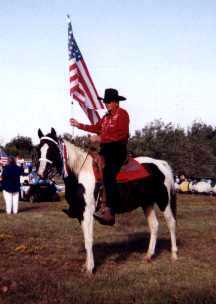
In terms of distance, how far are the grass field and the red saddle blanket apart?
5.62 feet

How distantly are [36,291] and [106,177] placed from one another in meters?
2.81

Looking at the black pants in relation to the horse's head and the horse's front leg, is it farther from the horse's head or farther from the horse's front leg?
the horse's head

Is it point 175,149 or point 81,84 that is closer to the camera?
point 81,84

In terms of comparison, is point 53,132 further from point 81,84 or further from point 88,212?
point 81,84

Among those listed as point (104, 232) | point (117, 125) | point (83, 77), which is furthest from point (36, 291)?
point (83, 77)

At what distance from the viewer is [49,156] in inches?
384

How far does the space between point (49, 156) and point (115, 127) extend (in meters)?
1.34

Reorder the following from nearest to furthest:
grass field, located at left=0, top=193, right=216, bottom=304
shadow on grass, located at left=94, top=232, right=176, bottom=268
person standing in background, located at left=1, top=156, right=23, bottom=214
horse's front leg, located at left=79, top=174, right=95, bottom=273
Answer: grass field, located at left=0, top=193, right=216, bottom=304
horse's front leg, located at left=79, top=174, right=95, bottom=273
shadow on grass, located at left=94, top=232, right=176, bottom=268
person standing in background, located at left=1, top=156, right=23, bottom=214

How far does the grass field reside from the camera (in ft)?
25.5

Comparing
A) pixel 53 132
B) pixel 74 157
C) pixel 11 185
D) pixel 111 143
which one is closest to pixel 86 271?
pixel 74 157

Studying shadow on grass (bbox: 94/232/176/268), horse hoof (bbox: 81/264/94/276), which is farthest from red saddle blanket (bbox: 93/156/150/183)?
shadow on grass (bbox: 94/232/176/268)

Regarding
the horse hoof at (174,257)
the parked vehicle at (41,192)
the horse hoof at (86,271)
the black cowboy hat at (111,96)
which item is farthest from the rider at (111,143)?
the parked vehicle at (41,192)

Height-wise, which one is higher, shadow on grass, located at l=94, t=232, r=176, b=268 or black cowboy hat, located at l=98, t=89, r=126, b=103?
black cowboy hat, located at l=98, t=89, r=126, b=103

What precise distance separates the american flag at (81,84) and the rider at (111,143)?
437 centimetres
